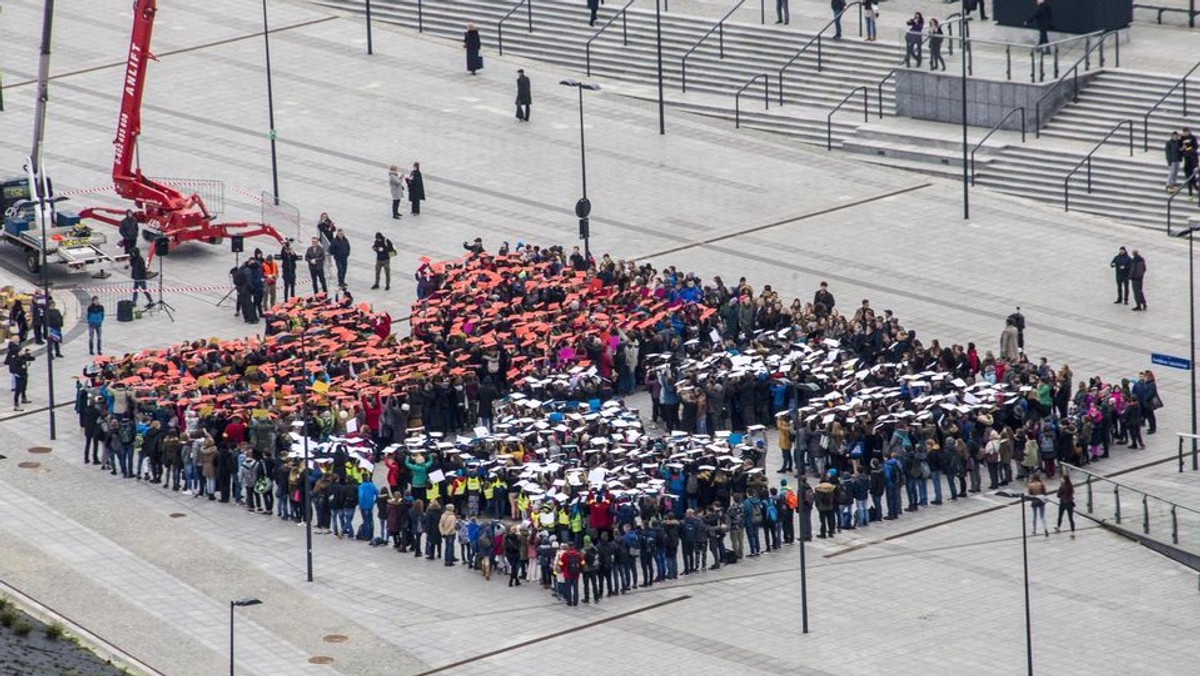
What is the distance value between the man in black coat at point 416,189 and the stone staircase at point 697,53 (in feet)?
35.3

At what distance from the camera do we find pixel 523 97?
8162cm

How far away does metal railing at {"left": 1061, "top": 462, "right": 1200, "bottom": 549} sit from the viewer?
51812mm

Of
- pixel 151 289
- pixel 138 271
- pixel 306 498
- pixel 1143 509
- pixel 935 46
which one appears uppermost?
pixel 935 46

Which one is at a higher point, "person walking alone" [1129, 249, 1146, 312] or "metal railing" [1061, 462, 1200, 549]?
"person walking alone" [1129, 249, 1146, 312]

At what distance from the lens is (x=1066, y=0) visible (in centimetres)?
7900

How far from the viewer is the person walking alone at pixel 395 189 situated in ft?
244

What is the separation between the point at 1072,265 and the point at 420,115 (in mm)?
22102

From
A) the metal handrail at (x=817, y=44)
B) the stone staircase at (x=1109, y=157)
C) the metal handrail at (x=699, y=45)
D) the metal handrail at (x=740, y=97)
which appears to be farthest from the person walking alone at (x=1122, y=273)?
the metal handrail at (x=699, y=45)

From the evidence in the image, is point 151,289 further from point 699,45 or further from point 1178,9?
point 1178,9

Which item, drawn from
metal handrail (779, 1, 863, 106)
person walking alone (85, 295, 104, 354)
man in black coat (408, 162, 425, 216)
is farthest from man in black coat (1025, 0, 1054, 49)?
person walking alone (85, 295, 104, 354)

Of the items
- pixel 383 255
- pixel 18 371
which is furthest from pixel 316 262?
pixel 18 371

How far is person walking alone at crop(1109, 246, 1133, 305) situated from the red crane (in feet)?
69.1

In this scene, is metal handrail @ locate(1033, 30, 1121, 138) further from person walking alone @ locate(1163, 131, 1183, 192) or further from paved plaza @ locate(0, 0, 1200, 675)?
person walking alone @ locate(1163, 131, 1183, 192)

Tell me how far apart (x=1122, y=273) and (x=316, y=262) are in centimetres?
1925
